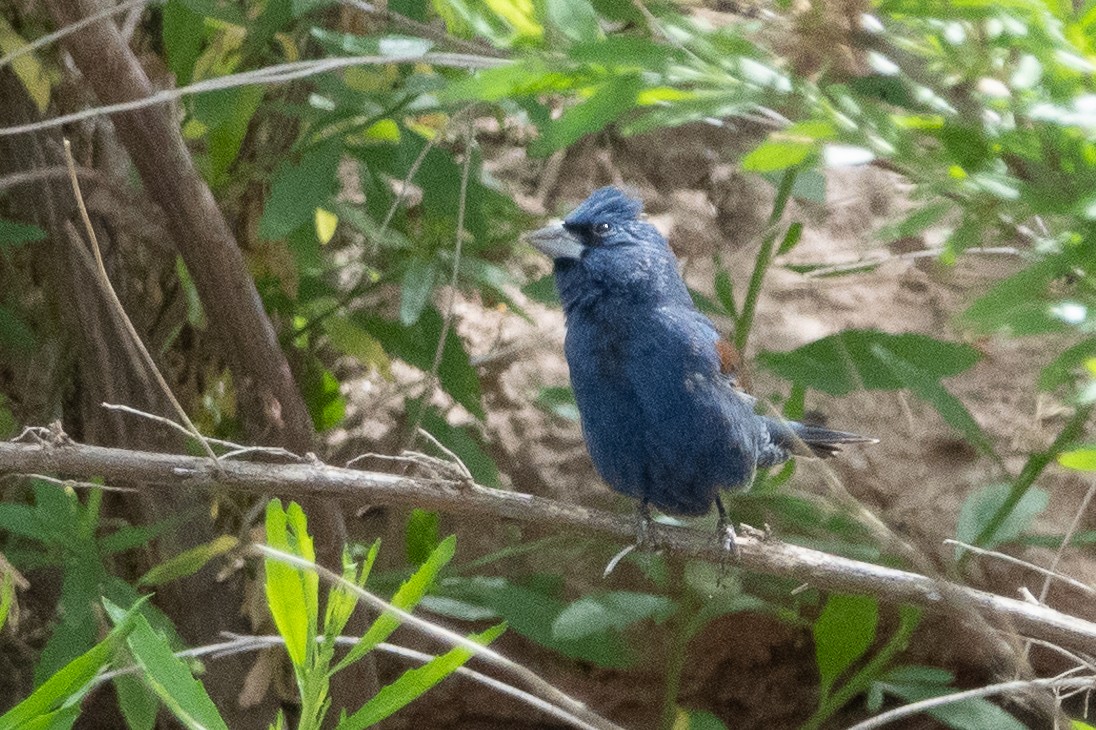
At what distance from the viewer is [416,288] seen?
2.86 m

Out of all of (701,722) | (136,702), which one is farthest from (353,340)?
(701,722)

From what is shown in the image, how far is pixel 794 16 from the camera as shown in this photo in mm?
1967

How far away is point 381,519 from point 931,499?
1.60 metres

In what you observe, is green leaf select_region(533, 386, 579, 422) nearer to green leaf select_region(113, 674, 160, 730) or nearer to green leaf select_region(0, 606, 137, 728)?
green leaf select_region(113, 674, 160, 730)

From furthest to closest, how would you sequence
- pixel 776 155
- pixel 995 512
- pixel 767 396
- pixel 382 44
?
pixel 767 396
pixel 995 512
pixel 382 44
pixel 776 155

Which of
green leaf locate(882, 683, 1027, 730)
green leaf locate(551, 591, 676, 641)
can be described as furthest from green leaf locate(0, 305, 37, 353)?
green leaf locate(882, 683, 1027, 730)

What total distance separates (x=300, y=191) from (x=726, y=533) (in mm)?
1131

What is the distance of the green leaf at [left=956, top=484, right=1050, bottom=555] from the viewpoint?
2.82 meters

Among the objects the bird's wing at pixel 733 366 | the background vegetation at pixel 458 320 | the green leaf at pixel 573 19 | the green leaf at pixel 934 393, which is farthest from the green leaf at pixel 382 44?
the green leaf at pixel 934 393

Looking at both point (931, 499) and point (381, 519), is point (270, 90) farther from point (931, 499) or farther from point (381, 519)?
point (931, 499)

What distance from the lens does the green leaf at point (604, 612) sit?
9.11 feet

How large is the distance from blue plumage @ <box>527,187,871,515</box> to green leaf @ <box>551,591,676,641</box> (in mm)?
218

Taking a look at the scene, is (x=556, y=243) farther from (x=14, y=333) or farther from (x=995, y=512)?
(x=14, y=333)

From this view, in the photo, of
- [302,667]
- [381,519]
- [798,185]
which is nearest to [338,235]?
[381,519]
